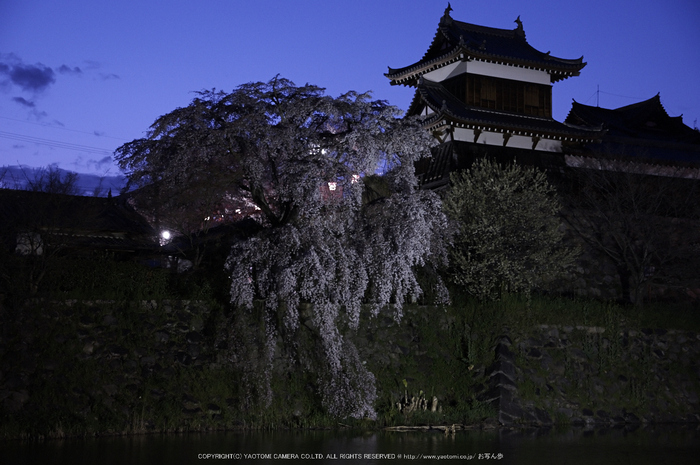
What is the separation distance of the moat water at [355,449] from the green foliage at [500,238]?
21.9 feet

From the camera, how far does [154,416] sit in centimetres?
1878

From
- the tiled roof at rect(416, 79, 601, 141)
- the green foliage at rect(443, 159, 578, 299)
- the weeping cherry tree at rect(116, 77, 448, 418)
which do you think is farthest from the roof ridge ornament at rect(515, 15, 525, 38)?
the weeping cherry tree at rect(116, 77, 448, 418)

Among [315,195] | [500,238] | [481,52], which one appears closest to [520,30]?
[481,52]

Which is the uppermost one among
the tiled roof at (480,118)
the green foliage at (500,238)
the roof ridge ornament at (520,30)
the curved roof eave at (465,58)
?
the roof ridge ornament at (520,30)

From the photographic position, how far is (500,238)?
26078 millimetres

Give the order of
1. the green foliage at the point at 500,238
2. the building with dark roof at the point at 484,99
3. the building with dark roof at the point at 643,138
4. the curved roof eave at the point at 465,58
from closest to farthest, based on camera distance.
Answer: the green foliage at the point at 500,238, the building with dark roof at the point at 484,99, the curved roof eave at the point at 465,58, the building with dark roof at the point at 643,138

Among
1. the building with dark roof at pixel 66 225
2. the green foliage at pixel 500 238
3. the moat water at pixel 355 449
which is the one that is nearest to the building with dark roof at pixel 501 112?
the green foliage at pixel 500 238

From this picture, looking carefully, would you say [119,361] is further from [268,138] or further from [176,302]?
[268,138]

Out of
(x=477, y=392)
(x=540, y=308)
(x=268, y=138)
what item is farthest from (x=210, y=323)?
(x=540, y=308)

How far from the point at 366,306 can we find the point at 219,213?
538 cm

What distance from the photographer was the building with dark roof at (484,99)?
1377 inches

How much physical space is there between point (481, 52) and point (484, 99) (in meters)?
2.31

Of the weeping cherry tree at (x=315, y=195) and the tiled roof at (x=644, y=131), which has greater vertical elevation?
the tiled roof at (x=644, y=131)

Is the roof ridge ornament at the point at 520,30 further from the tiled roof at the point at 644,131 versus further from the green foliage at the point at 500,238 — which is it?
the green foliage at the point at 500,238
